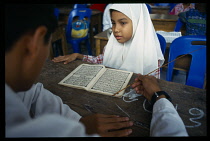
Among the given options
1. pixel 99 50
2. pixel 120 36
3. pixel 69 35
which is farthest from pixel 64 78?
pixel 69 35

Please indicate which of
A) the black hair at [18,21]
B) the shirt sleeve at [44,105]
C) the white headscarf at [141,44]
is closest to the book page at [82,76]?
the shirt sleeve at [44,105]

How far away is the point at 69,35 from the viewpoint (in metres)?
2.96

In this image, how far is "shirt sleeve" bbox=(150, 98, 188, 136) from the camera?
0.52 metres

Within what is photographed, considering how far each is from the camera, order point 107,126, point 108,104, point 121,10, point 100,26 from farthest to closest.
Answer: point 100,26 < point 121,10 < point 108,104 < point 107,126

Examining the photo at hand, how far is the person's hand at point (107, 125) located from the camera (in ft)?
1.89

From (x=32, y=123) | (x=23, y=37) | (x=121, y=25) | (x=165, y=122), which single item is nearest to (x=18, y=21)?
(x=23, y=37)

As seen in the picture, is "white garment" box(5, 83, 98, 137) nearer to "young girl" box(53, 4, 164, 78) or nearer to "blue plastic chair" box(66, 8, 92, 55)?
"young girl" box(53, 4, 164, 78)

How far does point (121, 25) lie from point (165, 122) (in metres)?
0.91

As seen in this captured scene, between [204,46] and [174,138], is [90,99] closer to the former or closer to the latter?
[174,138]

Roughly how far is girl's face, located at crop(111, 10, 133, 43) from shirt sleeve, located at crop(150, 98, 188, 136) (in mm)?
765

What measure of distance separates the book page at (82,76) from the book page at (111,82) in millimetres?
55

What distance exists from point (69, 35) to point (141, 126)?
2.66 metres

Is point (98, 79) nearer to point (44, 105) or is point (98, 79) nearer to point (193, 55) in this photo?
point (44, 105)

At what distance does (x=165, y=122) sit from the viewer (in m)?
0.55
